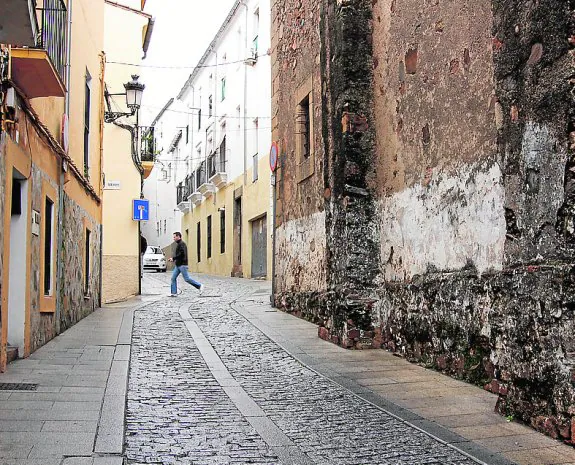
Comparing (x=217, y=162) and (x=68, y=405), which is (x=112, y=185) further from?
(x=217, y=162)

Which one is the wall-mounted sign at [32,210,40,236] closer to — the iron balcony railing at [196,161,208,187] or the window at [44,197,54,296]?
the window at [44,197,54,296]

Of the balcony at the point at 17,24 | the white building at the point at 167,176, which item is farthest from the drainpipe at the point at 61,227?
the white building at the point at 167,176

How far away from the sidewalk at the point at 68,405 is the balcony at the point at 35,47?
2911 mm

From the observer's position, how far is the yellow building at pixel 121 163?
20.2m

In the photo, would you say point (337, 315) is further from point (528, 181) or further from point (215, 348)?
point (528, 181)

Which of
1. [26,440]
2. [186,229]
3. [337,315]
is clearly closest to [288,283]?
[337,315]

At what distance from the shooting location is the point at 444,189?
784cm

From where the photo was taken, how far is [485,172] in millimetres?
7027

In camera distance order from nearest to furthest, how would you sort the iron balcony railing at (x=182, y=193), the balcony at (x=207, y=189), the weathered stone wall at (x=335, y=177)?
the weathered stone wall at (x=335, y=177) < the balcony at (x=207, y=189) < the iron balcony railing at (x=182, y=193)

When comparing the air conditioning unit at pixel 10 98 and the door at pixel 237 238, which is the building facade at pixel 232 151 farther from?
the air conditioning unit at pixel 10 98

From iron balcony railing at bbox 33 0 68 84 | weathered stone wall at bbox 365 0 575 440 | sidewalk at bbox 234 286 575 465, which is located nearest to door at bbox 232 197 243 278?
sidewalk at bbox 234 286 575 465

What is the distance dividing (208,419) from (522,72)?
3.52 metres

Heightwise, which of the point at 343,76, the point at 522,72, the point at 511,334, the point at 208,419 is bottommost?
the point at 208,419

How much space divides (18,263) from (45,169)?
5.58 feet
